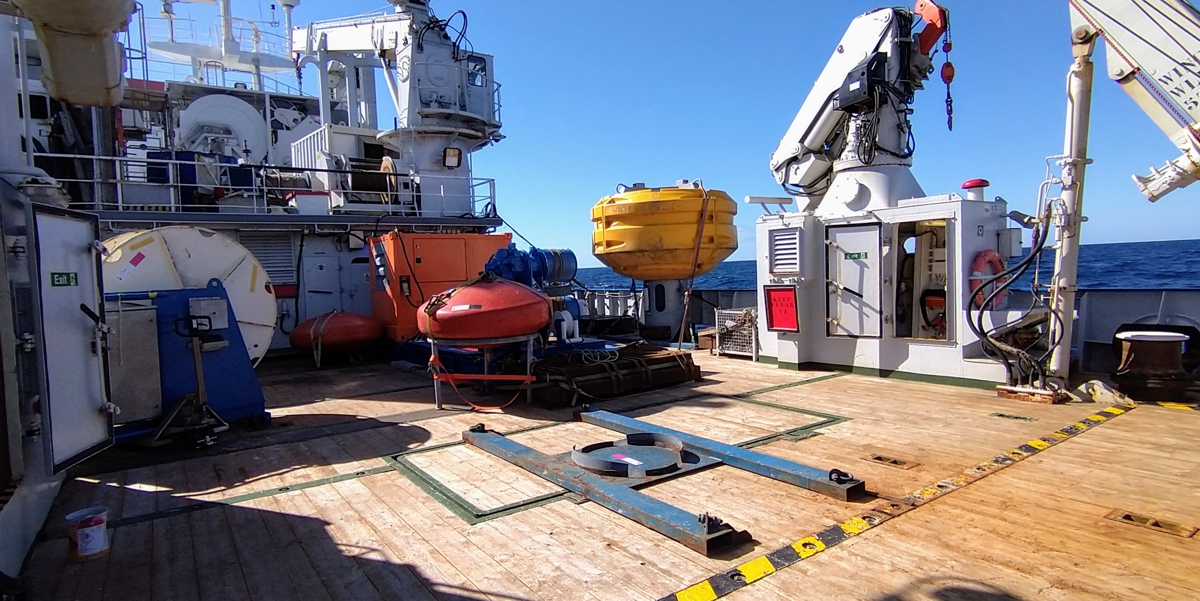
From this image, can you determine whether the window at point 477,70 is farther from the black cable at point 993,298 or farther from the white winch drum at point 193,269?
the black cable at point 993,298

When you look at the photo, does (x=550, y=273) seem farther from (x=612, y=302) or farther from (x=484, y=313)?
(x=612, y=302)

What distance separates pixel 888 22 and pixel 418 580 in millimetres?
8374

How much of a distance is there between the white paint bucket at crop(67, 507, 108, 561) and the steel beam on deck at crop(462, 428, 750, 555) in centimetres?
248

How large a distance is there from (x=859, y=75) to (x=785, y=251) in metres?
2.39

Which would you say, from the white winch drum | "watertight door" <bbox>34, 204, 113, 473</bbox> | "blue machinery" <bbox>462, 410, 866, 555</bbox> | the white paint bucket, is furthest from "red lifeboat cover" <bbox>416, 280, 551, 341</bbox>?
the white paint bucket

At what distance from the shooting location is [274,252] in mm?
12156

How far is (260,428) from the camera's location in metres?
6.38

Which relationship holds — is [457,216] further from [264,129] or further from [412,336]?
[264,129]

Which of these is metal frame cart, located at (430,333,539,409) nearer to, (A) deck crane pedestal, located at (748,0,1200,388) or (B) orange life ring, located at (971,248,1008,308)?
(A) deck crane pedestal, located at (748,0,1200,388)

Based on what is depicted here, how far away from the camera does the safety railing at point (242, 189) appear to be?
11.3 metres

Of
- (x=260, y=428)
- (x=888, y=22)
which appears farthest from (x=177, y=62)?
(x=888, y=22)

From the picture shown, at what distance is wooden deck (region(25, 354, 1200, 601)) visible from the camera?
9.80 feet

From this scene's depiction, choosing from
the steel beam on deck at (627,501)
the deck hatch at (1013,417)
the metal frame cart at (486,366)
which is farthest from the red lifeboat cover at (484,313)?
the deck hatch at (1013,417)

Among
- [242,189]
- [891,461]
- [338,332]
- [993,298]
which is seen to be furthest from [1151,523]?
[242,189]
